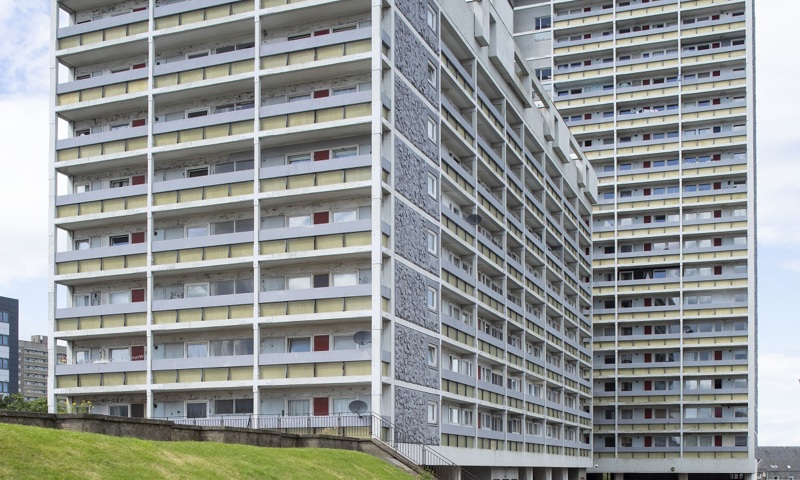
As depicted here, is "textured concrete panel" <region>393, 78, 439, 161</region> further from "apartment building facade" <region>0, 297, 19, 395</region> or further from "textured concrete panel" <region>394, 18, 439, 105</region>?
"apartment building facade" <region>0, 297, 19, 395</region>

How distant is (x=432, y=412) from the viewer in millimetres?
49406

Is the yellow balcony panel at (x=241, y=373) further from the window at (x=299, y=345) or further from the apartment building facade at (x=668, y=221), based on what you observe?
the apartment building facade at (x=668, y=221)

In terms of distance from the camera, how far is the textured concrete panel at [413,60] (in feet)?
157

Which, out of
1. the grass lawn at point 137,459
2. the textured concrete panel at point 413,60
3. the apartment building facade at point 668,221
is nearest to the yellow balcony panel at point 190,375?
the grass lawn at point 137,459

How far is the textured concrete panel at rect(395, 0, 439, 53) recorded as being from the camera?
48.7m

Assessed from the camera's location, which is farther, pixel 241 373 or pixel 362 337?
pixel 241 373

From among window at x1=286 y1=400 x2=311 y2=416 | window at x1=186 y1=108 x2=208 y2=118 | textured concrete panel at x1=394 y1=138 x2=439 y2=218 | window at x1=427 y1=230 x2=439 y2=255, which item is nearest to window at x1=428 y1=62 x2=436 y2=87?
textured concrete panel at x1=394 y1=138 x2=439 y2=218

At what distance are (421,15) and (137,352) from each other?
20818 millimetres

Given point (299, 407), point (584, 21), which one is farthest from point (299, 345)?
point (584, 21)

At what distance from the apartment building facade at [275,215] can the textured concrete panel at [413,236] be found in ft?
0.46

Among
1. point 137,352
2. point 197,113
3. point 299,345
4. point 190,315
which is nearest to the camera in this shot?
point 299,345

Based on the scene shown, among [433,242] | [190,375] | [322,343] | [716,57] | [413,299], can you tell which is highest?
[716,57]

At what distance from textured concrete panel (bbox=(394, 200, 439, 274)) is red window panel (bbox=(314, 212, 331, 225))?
318 centimetres

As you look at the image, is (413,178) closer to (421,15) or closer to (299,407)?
(421,15)
